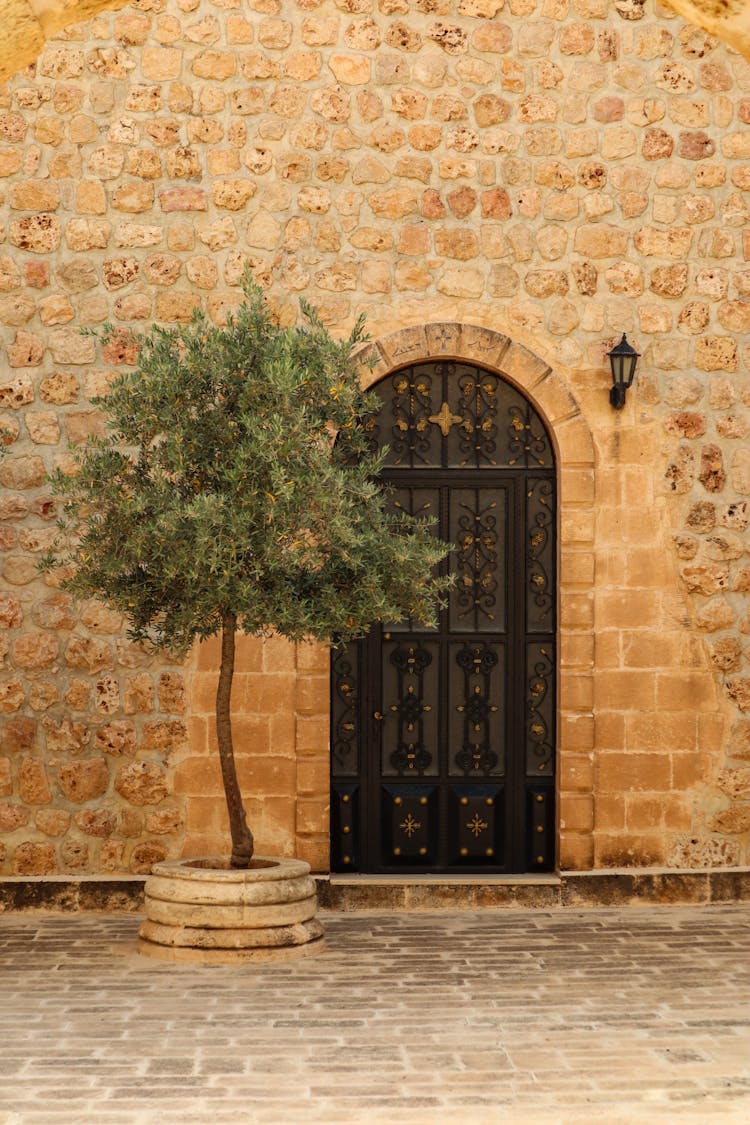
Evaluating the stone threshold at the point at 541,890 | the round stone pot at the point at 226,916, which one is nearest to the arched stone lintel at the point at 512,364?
the stone threshold at the point at 541,890

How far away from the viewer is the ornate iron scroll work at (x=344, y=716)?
880cm

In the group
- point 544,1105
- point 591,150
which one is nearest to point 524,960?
point 544,1105

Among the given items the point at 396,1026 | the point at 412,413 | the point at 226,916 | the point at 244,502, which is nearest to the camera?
the point at 396,1026

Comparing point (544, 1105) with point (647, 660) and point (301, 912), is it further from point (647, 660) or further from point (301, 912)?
point (647, 660)

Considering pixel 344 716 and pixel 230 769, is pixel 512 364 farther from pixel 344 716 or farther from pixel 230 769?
pixel 230 769

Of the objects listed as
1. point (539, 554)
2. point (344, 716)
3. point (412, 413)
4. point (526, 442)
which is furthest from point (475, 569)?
point (344, 716)

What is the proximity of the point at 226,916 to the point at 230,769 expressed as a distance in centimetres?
72

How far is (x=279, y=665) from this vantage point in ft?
28.3

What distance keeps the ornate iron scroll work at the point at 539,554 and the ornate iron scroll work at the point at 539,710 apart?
0.16 meters

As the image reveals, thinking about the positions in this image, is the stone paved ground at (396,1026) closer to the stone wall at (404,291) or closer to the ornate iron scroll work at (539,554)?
the stone wall at (404,291)

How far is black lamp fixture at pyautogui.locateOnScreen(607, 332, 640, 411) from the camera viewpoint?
8.66 m

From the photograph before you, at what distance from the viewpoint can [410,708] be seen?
348 inches

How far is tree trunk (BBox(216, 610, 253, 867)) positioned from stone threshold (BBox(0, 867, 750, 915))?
1.11 m

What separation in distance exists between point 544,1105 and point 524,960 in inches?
90.7
